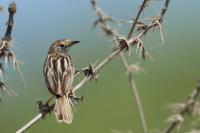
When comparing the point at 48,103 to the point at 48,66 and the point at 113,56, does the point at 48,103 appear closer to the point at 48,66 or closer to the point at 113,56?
the point at 48,66

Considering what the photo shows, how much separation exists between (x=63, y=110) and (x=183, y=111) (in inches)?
87.9

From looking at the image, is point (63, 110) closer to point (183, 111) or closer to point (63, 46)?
point (63, 46)

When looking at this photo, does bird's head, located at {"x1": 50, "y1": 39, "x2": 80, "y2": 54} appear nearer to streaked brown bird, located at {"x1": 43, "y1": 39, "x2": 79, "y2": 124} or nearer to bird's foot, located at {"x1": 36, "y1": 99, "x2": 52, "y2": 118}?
streaked brown bird, located at {"x1": 43, "y1": 39, "x2": 79, "y2": 124}

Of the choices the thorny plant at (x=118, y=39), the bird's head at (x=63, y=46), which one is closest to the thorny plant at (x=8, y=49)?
the thorny plant at (x=118, y=39)

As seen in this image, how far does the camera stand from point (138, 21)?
18.8ft

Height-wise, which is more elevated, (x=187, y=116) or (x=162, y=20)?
(x=162, y=20)

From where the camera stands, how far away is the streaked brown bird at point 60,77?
6344 mm

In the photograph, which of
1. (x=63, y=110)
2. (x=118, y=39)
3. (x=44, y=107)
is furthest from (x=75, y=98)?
(x=118, y=39)

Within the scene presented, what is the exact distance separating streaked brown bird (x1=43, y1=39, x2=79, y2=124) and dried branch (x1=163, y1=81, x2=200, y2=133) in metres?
2.22

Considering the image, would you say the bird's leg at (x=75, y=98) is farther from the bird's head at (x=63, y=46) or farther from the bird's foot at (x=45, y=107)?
the bird's head at (x=63, y=46)

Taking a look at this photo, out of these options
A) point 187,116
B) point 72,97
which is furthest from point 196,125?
point 72,97

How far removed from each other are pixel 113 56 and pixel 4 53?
71 centimetres

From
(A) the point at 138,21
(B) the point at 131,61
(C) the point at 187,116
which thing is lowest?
(C) the point at 187,116

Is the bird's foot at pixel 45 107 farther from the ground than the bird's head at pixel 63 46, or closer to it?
closer to it
